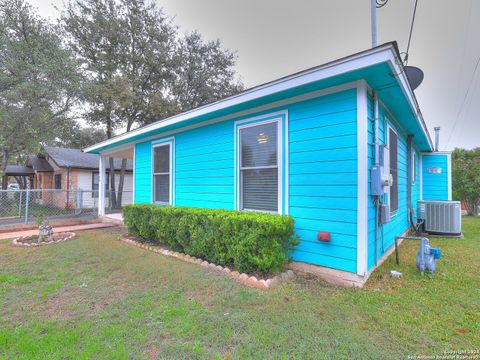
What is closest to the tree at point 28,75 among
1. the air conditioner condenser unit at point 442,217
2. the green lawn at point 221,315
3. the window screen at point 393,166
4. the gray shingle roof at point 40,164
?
the gray shingle roof at point 40,164

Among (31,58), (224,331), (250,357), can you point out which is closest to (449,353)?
(250,357)

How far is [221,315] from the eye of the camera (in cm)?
226

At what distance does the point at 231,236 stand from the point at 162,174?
3.48 metres

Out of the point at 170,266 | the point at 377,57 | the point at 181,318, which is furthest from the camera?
the point at 170,266

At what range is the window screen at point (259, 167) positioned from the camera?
373cm

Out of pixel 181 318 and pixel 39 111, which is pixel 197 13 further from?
pixel 181 318

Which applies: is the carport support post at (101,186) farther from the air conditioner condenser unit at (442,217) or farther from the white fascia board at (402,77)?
the air conditioner condenser unit at (442,217)

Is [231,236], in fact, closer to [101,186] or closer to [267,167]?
[267,167]

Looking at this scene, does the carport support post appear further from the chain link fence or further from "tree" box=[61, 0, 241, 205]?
"tree" box=[61, 0, 241, 205]

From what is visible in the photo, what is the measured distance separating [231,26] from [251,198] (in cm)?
870

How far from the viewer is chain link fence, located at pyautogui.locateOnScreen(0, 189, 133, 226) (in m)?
7.59

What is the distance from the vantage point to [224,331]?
200 centimetres

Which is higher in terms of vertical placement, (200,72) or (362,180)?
(200,72)

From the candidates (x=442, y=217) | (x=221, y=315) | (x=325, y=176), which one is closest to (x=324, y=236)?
(x=325, y=176)
